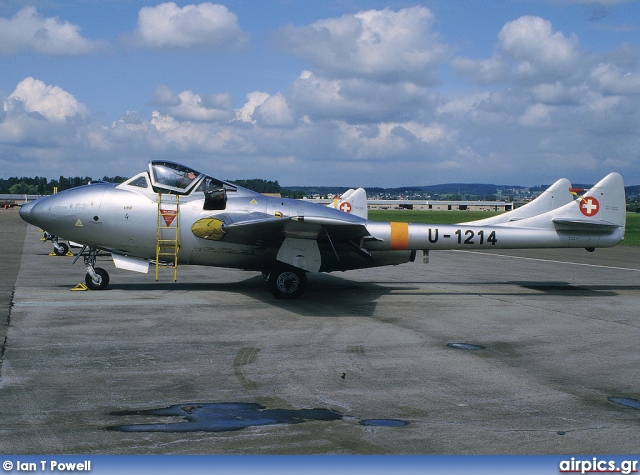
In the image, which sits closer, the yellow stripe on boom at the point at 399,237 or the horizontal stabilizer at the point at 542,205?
the yellow stripe on boom at the point at 399,237

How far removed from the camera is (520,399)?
305 inches

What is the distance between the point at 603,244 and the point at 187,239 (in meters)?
10.4

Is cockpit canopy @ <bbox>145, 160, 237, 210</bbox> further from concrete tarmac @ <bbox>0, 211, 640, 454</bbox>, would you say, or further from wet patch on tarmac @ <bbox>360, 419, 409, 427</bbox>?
wet patch on tarmac @ <bbox>360, 419, 409, 427</bbox>

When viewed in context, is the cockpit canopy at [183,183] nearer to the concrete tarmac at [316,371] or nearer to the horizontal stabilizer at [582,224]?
the concrete tarmac at [316,371]

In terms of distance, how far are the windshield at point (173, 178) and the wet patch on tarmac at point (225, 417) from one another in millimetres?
9020

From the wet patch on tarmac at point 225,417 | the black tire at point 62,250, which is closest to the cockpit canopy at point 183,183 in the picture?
the wet patch on tarmac at point 225,417

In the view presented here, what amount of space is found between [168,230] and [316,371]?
7632mm

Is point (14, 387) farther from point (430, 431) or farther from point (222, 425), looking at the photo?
point (430, 431)

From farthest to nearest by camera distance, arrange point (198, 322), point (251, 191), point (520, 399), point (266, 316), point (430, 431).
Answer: point (251, 191) → point (266, 316) → point (198, 322) → point (520, 399) → point (430, 431)

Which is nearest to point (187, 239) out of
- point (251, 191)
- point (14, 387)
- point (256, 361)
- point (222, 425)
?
point (251, 191)

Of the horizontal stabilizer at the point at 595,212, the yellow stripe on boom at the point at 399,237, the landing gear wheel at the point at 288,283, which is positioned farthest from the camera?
the horizontal stabilizer at the point at 595,212

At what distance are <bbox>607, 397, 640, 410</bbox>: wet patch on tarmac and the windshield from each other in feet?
34.4

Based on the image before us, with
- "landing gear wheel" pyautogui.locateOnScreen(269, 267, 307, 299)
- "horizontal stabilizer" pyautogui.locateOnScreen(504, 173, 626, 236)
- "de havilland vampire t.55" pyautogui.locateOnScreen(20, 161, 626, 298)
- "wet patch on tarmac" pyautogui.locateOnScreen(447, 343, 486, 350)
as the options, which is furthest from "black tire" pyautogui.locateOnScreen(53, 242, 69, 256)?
"wet patch on tarmac" pyautogui.locateOnScreen(447, 343, 486, 350)

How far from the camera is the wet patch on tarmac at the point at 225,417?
644 cm
